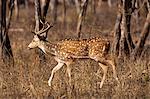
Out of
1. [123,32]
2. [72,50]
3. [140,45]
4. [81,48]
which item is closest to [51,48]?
[72,50]

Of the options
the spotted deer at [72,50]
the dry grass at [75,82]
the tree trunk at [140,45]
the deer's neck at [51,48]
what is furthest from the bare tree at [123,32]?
the deer's neck at [51,48]

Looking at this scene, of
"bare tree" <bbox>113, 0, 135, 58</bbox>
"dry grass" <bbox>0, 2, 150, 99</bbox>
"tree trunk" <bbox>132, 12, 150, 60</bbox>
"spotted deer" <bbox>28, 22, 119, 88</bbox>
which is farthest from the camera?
"tree trunk" <bbox>132, 12, 150, 60</bbox>

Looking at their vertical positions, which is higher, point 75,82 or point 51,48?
point 51,48

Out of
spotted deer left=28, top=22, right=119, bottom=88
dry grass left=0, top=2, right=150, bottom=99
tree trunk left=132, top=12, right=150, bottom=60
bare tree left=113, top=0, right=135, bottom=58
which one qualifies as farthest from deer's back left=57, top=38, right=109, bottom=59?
tree trunk left=132, top=12, right=150, bottom=60

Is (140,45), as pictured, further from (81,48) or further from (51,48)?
(51,48)

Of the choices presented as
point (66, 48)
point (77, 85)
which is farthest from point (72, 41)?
point (77, 85)

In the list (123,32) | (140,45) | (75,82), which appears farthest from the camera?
(140,45)

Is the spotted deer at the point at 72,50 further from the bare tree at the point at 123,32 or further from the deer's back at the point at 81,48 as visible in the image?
the bare tree at the point at 123,32

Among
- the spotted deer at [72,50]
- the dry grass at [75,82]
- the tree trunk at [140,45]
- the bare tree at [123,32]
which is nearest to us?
the dry grass at [75,82]

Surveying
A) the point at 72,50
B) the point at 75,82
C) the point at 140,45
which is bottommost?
the point at 75,82

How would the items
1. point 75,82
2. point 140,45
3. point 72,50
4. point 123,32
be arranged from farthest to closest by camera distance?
point 140,45 < point 123,32 < point 75,82 < point 72,50

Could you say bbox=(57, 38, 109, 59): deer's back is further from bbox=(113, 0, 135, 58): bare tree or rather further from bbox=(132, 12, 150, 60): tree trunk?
bbox=(132, 12, 150, 60): tree trunk

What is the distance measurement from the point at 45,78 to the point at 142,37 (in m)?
4.13

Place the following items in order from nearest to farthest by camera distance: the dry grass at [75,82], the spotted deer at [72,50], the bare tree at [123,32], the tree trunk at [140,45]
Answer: the dry grass at [75,82]
the spotted deer at [72,50]
the bare tree at [123,32]
the tree trunk at [140,45]
